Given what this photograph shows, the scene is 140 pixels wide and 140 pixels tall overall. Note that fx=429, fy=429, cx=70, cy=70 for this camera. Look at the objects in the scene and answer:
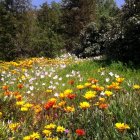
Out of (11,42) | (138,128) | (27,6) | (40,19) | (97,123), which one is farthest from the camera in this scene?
(40,19)

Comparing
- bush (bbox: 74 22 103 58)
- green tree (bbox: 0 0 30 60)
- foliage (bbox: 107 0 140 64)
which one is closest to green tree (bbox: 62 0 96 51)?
green tree (bbox: 0 0 30 60)

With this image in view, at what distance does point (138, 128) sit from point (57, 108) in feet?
6.35

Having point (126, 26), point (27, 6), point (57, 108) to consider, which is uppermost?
point (27, 6)

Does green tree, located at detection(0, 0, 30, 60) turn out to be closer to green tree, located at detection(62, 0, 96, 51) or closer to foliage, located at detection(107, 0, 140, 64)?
green tree, located at detection(62, 0, 96, 51)

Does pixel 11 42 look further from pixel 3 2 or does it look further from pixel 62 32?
pixel 62 32

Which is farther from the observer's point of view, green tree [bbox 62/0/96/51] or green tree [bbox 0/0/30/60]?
green tree [bbox 62/0/96/51]

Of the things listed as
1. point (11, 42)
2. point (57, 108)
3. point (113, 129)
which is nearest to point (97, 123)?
point (113, 129)

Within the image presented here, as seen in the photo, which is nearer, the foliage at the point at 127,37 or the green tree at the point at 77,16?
the foliage at the point at 127,37

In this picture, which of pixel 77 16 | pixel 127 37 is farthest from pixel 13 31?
pixel 127 37

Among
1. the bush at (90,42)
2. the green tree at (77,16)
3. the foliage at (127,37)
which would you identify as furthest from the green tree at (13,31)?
the foliage at (127,37)

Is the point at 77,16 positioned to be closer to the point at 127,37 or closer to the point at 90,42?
the point at 90,42

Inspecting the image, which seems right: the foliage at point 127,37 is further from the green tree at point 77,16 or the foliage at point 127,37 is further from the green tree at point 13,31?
the green tree at point 77,16

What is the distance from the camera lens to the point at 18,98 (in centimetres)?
600

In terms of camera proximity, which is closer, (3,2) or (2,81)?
(2,81)
